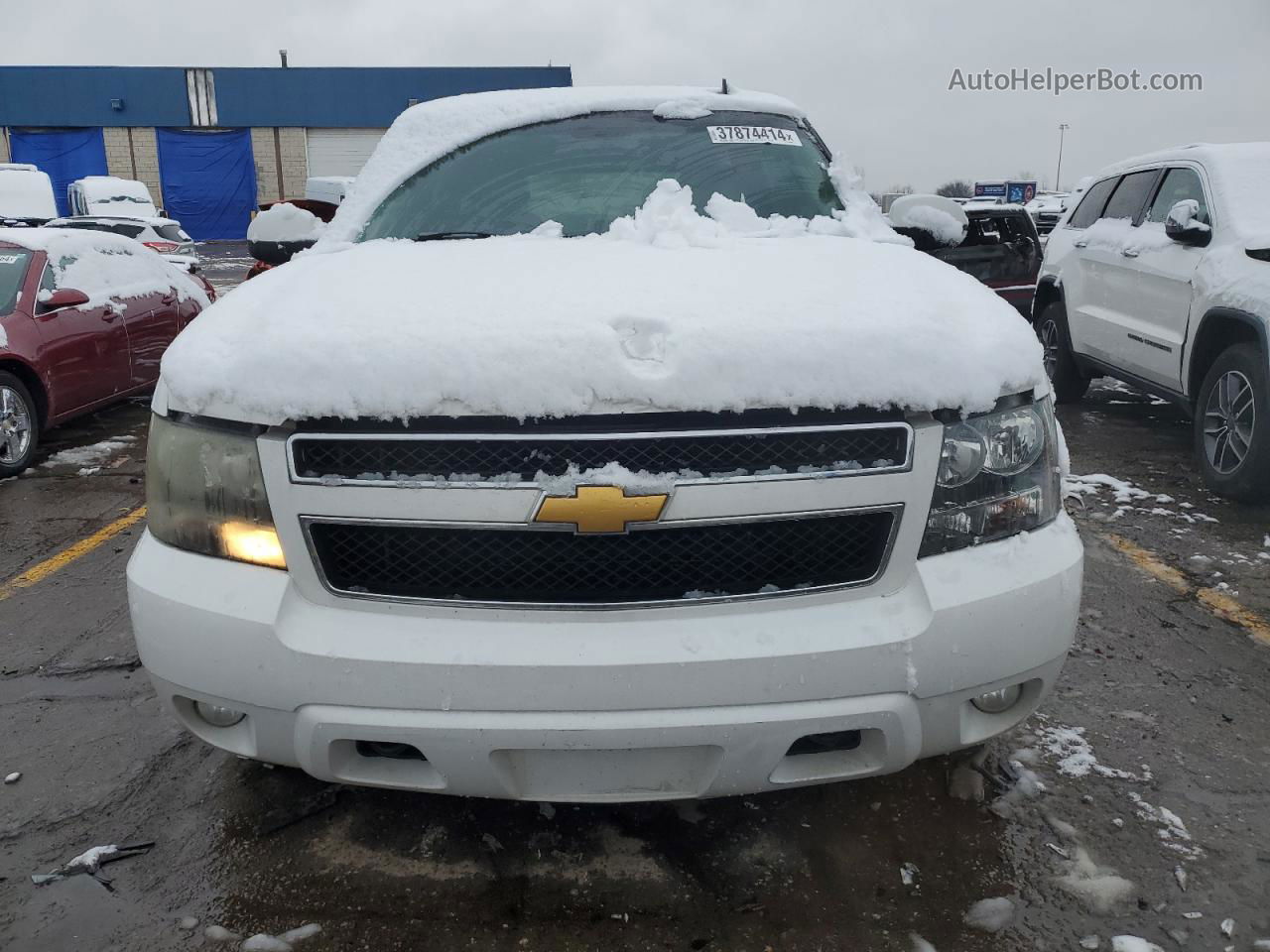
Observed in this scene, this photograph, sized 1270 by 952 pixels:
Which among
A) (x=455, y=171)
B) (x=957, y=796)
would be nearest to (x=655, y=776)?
(x=957, y=796)

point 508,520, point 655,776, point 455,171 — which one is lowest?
point 655,776

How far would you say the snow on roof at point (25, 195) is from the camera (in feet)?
63.6

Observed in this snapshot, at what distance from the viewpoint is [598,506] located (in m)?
1.75

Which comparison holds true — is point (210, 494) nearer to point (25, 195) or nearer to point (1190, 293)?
point (1190, 293)

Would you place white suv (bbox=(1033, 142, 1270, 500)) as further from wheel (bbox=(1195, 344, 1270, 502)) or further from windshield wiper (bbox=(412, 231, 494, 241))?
windshield wiper (bbox=(412, 231, 494, 241))

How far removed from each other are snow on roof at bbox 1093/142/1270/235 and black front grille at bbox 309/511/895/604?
4500mm

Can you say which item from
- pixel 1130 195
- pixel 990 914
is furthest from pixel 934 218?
pixel 1130 195

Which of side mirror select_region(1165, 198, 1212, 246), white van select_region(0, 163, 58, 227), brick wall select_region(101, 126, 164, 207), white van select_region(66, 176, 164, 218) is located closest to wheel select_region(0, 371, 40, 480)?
side mirror select_region(1165, 198, 1212, 246)

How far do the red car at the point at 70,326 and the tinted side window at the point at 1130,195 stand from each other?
7.27m

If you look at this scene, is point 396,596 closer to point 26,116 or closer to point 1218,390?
point 1218,390

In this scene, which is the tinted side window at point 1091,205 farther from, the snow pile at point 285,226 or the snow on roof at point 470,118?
the snow pile at point 285,226

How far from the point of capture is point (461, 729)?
1771 millimetres

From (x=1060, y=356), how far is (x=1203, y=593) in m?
3.89

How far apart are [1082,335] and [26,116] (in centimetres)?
4017
